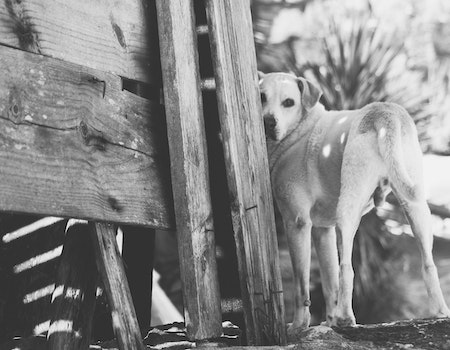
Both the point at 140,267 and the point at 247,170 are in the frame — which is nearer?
the point at 247,170

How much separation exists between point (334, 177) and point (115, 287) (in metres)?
1.80

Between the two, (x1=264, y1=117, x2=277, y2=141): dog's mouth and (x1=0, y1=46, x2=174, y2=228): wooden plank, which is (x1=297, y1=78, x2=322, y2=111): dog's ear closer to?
(x1=264, y1=117, x2=277, y2=141): dog's mouth

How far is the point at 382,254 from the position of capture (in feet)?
32.5

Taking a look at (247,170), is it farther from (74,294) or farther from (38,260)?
(38,260)

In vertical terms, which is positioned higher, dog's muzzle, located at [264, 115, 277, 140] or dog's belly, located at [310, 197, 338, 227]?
dog's muzzle, located at [264, 115, 277, 140]

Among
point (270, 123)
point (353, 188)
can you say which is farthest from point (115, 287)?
point (270, 123)

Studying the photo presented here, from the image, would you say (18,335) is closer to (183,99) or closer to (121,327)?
(121,327)

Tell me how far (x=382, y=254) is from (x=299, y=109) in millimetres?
5505

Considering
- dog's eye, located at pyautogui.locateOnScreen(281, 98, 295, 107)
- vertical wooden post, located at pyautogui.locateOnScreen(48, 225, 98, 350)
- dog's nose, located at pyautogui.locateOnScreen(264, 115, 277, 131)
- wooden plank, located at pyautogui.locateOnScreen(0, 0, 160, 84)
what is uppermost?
dog's eye, located at pyautogui.locateOnScreen(281, 98, 295, 107)

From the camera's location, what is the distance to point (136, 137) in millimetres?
3059

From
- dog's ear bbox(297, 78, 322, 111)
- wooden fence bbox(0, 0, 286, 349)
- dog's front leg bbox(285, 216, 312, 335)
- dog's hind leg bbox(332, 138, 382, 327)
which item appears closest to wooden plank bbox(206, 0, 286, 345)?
wooden fence bbox(0, 0, 286, 349)

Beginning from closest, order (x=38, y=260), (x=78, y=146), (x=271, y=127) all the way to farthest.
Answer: (x=78, y=146), (x=38, y=260), (x=271, y=127)

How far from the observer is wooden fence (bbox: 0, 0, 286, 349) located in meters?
2.59

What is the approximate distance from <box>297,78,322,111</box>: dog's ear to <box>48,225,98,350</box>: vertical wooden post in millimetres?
2148
